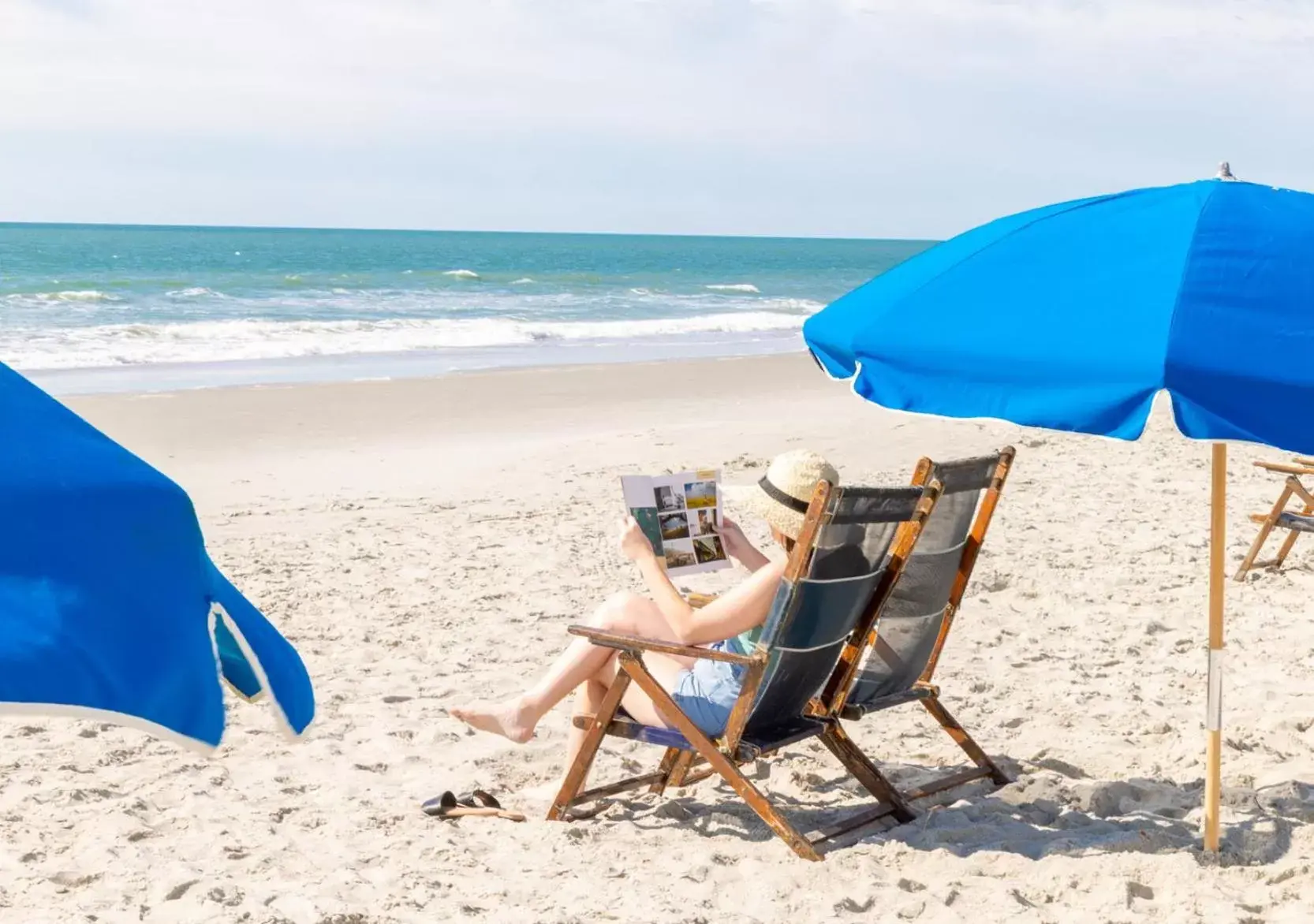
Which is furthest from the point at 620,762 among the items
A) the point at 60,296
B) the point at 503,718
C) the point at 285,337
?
the point at 60,296

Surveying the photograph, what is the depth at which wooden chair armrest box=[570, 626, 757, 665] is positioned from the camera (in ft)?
11.5

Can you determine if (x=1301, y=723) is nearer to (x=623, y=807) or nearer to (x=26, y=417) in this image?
(x=623, y=807)

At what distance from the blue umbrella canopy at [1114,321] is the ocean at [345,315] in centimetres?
1277

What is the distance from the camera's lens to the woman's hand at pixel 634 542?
3709 mm

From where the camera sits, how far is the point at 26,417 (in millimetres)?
1659

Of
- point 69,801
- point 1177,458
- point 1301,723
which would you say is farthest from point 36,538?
point 1177,458

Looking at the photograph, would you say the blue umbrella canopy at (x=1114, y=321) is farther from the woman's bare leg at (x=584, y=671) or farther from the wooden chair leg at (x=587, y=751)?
the wooden chair leg at (x=587, y=751)

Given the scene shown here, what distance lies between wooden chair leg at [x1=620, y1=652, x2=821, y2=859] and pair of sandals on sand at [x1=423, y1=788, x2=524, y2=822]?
538mm

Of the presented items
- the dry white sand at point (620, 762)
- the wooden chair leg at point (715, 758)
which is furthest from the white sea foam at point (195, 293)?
the wooden chair leg at point (715, 758)

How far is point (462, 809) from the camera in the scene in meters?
3.83

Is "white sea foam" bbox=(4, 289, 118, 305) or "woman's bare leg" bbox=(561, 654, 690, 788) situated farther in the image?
"white sea foam" bbox=(4, 289, 118, 305)

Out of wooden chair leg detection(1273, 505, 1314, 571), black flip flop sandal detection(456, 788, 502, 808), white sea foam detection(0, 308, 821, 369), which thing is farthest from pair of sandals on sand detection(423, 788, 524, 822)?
white sea foam detection(0, 308, 821, 369)

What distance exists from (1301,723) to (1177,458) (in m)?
5.02

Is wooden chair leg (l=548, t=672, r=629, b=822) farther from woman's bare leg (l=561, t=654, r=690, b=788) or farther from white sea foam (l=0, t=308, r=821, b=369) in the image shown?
white sea foam (l=0, t=308, r=821, b=369)
